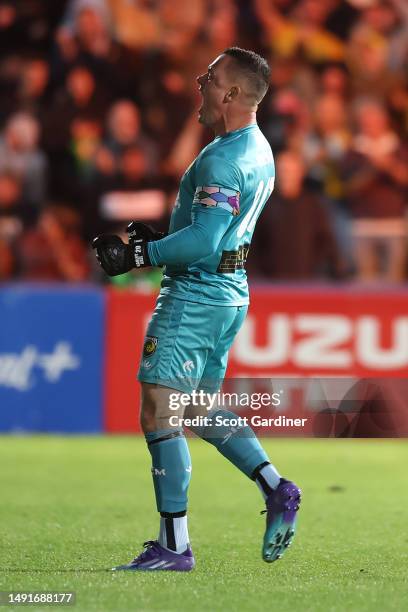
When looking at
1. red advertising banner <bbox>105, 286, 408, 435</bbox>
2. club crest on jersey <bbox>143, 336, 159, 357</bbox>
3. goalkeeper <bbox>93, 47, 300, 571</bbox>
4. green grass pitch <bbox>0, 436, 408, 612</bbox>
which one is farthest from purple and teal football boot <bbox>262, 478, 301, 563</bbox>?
red advertising banner <bbox>105, 286, 408, 435</bbox>

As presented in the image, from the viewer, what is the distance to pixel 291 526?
17.4 feet

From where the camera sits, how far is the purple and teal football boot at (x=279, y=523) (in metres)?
5.28

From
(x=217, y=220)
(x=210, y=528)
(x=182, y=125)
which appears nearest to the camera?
(x=217, y=220)

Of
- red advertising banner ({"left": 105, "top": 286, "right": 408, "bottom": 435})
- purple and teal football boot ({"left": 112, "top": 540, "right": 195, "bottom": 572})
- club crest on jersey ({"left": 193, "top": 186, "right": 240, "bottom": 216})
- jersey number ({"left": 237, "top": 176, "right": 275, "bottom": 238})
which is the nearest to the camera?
club crest on jersey ({"left": 193, "top": 186, "right": 240, "bottom": 216})

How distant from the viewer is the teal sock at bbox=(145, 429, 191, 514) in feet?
17.7

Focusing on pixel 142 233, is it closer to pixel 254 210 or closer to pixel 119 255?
pixel 119 255

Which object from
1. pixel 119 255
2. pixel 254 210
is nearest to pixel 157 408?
pixel 119 255

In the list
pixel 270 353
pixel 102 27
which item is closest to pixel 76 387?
pixel 270 353

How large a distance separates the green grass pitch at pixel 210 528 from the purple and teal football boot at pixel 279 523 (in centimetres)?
12

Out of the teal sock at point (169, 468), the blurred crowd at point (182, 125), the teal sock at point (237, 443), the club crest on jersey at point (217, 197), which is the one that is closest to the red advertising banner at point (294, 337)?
the blurred crowd at point (182, 125)

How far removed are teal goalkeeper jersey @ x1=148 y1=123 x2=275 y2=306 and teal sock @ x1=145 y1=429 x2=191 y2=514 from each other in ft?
1.89

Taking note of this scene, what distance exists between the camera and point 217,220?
17.2 feet

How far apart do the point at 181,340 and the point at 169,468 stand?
1.71ft

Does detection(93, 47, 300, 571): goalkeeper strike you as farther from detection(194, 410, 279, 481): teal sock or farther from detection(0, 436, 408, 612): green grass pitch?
detection(0, 436, 408, 612): green grass pitch
